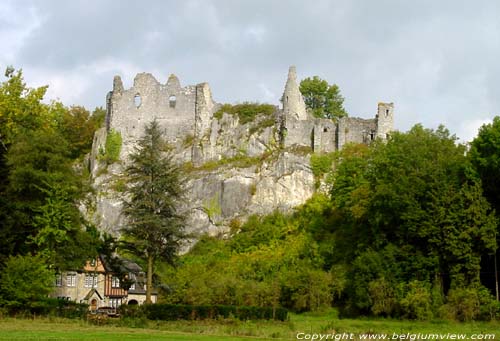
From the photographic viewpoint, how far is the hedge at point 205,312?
1344 inches

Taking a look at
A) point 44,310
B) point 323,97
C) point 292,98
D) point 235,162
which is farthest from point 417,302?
point 323,97

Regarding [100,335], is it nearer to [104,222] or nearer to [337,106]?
[104,222]

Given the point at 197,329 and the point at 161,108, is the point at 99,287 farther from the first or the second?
the point at 197,329

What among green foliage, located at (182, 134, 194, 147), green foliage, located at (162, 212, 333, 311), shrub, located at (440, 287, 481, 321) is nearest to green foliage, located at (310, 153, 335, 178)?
green foliage, located at (162, 212, 333, 311)

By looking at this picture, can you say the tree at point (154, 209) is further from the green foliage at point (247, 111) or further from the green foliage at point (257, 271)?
the green foliage at point (247, 111)

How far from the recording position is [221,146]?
214 feet

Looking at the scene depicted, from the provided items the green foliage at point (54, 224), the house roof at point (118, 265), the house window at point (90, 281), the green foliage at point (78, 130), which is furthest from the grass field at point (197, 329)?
the green foliage at point (78, 130)

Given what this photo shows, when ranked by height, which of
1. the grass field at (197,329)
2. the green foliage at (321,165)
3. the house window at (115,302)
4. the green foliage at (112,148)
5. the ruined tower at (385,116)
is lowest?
the house window at (115,302)

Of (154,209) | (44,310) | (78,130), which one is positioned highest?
(78,130)

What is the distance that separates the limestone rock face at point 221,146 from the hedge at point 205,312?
22.1 m

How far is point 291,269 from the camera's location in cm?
4772

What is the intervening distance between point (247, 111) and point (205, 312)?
1359 inches

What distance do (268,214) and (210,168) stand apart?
686 centimetres

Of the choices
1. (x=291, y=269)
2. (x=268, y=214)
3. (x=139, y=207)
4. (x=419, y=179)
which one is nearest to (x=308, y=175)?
(x=268, y=214)
